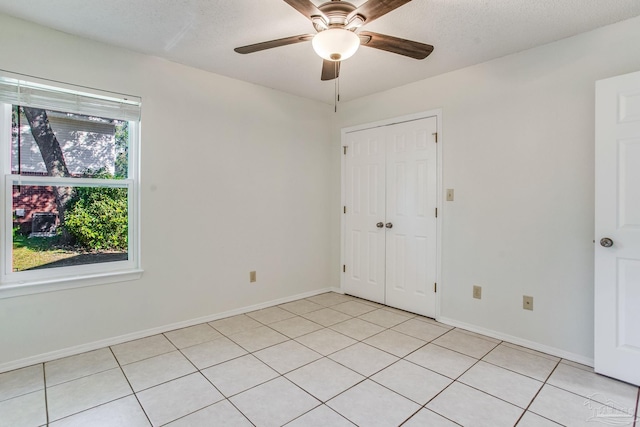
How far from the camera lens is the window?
229cm

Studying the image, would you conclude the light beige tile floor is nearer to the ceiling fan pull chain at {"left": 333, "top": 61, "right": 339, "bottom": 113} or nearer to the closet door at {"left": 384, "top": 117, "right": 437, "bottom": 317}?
the closet door at {"left": 384, "top": 117, "right": 437, "bottom": 317}

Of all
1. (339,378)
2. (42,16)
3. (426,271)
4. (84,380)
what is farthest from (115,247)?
(426,271)

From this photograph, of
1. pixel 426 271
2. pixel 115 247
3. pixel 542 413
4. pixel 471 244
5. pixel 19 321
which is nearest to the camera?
pixel 542 413

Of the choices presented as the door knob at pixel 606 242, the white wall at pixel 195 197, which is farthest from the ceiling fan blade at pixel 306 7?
the door knob at pixel 606 242

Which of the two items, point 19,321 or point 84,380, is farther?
point 19,321

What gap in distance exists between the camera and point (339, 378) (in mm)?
2156

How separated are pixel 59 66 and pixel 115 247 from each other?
1413 mm

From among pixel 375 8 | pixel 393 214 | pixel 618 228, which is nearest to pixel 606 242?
pixel 618 228

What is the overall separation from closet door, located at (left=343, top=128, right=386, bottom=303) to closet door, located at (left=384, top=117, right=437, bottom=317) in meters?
0.11

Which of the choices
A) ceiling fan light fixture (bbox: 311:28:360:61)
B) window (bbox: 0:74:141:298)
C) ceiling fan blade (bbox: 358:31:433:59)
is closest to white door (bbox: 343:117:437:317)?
ceiling fan blade (bbox: 358:31:433:59)

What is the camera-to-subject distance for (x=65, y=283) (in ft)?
8.02

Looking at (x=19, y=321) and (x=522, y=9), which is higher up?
(x=522, y=9)

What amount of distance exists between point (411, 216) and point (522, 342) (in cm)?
144

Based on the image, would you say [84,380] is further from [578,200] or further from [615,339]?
[578,200]
